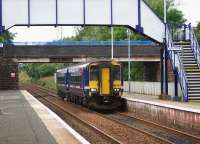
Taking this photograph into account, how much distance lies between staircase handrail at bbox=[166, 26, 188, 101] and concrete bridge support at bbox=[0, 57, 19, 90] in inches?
1634

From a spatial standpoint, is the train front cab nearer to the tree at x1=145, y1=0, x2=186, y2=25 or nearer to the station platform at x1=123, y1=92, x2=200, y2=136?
the station platform at x1=123, y1=92, x2=200, y2=136

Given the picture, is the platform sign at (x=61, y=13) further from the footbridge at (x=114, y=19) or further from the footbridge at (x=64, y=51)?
the footbridge at (x=64, y=51)

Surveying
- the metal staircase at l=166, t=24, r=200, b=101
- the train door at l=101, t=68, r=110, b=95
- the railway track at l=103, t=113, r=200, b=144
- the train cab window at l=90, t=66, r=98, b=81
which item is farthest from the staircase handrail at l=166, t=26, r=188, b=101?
the railway track at l=103, t=113, r=200, b=144

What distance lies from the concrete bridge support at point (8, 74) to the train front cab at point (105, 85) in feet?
138

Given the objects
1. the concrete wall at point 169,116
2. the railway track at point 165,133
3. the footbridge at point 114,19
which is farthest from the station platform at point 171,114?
the footbridge at point 114,19

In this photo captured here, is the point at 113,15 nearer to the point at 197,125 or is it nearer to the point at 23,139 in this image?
the point at 197,125

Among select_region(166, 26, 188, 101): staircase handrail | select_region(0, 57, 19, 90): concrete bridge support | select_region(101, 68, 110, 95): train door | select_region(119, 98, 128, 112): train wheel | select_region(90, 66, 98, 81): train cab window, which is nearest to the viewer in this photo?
select_region(101, 68, 110, 95): train door

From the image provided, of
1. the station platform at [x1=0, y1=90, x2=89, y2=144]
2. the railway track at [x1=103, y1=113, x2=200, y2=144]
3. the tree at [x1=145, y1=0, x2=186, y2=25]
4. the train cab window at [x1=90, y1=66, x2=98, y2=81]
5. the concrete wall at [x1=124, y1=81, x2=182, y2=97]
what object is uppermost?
the tree at [x1=145, y1=0, x2=186, y2=25]

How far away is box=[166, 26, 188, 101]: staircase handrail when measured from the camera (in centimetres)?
3366

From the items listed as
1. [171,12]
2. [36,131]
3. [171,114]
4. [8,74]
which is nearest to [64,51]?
[8,74]

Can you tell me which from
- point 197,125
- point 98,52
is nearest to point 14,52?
point 98,52

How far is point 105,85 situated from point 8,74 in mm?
Result: 44441

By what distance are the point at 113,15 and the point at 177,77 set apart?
5475mm

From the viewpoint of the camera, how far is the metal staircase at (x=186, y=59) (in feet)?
111
